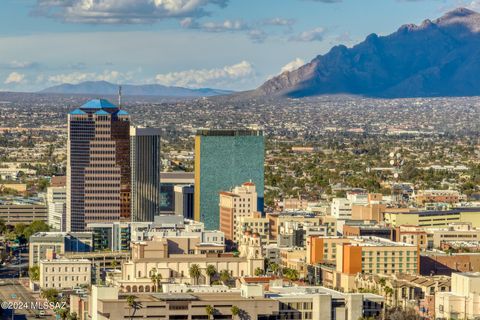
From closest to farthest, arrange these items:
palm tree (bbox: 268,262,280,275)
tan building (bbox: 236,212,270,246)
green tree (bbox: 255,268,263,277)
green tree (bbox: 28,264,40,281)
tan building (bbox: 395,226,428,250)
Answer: green tree (bbox: 255,268,263,277) → palm tree (bbox: 268,262,280,275) → green tree (bbox: 28,264,40,281) → tan building (bbox: 395,226,428,250) → tan building (bbox: 236,212,270,246)

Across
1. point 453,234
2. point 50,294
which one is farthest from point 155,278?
point 453,234

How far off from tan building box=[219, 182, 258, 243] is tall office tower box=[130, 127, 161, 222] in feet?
20.0

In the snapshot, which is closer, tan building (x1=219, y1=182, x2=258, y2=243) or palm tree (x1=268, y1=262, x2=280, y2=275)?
palm tree (x1=268, y1=262, x2=280, y2=275)

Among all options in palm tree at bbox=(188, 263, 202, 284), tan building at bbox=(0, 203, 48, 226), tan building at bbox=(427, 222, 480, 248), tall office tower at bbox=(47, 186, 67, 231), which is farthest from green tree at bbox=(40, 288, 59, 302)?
tan building at bbox=(0, 203, 48, 226)

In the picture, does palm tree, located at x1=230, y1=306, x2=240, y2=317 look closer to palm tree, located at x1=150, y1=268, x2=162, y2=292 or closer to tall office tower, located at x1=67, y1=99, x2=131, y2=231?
palm tree, located at x1=150, y1=268, x2=162, y2=292

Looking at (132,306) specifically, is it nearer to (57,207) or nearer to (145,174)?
(145,174)

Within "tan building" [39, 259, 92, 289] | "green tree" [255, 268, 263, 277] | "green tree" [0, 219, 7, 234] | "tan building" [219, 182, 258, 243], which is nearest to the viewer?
"green tree" [255, 268, 263, 277]

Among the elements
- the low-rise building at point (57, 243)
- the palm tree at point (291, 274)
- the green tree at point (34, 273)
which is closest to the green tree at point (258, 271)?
the palm tree at point (291, 274)

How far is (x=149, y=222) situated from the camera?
12925cm

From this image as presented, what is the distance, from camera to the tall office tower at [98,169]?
13325 centimetres

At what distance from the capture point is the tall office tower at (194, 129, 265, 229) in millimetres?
136875

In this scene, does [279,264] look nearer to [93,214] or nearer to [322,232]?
[322,232]

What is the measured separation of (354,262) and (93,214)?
1310 inches

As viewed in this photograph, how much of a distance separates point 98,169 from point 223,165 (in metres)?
9.48
